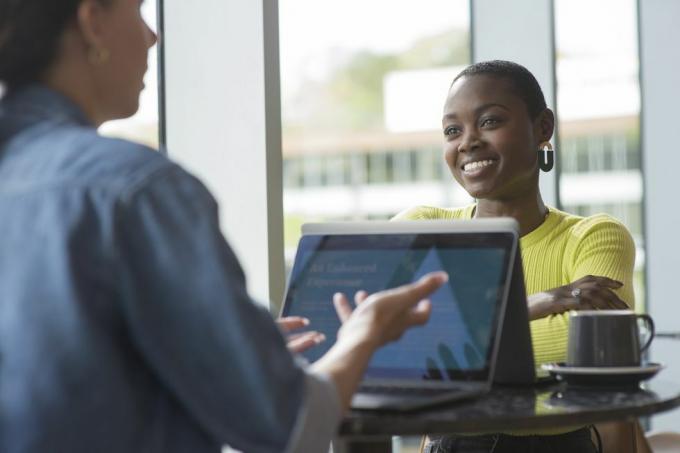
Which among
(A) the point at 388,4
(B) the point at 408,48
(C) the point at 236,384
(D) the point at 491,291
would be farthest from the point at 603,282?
(B) the point at 408,48

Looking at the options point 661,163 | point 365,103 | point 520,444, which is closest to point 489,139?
point 520,444

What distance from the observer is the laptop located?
1.38 m

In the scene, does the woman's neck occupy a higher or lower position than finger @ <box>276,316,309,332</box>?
higher

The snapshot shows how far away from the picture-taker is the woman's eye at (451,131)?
223cm

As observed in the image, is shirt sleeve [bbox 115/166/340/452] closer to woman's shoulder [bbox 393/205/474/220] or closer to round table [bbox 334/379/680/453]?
round table [bbox 334/379/680/453]

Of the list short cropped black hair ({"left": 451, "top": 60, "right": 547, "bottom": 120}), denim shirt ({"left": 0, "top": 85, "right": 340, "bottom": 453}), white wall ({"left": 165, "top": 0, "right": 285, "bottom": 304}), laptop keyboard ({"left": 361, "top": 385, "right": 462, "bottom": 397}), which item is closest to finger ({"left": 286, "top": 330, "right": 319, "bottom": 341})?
laptop keyboard ({"left": 361, "top": 385, "right": 462, "bottom": 397})

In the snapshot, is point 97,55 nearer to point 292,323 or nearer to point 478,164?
point 292,323

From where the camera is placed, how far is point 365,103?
8.67 m

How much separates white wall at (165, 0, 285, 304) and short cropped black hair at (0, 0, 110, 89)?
1.50 metres

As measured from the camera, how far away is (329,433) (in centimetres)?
106

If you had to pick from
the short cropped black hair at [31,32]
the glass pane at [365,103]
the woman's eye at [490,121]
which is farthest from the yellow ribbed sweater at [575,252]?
the short cropped black hair at [31,32]

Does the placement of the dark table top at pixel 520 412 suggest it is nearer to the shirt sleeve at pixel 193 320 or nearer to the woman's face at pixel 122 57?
the shirt sleeve at pixel 193 320

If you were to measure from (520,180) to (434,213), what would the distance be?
20cm

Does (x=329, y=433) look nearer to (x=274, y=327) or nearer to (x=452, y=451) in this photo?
(x=274, y=327)
